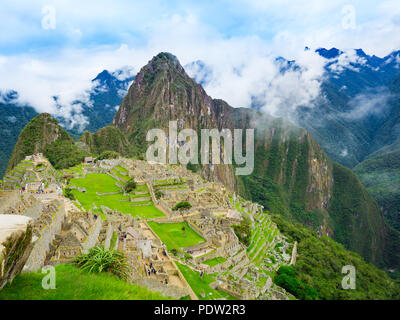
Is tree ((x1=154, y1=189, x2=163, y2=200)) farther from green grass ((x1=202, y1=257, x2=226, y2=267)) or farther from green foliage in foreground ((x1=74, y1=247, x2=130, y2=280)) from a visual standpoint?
green foliage in foreground ((x1=74, y1=247, x2=130, y2=280))

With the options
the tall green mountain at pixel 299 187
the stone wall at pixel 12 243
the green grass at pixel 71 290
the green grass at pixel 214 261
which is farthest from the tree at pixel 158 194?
the tall green mountain at pixel 299 187

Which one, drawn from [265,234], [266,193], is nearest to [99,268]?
[265,234]

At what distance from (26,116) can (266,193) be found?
13298cm

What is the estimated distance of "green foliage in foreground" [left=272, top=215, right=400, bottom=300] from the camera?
99.6 feet

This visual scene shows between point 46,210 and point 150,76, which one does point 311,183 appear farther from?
point 46,210

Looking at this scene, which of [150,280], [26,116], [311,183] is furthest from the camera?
[311,183]

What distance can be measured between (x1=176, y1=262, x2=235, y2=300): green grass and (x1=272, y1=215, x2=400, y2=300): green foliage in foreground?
411 inches

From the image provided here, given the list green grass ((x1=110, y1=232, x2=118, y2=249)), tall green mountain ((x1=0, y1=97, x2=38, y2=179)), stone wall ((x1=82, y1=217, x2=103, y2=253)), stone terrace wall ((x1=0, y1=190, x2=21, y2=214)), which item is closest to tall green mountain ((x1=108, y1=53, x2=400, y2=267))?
tall green mountain ((x1=0, y1=97, x2=38, y2=179))

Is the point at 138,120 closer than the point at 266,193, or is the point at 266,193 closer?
the point at 266,193

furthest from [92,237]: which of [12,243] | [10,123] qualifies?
[10,123]

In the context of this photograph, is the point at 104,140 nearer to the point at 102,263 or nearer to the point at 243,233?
the point at 243,233

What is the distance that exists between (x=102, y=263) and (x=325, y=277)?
35.4 m

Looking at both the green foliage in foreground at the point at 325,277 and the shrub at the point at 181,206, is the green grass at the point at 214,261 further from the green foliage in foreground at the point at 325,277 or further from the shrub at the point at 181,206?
the shrub at the point at 181,206

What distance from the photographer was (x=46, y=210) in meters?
18.5
